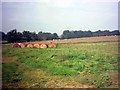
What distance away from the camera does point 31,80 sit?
5.70m

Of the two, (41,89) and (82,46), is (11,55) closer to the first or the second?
(41,89)

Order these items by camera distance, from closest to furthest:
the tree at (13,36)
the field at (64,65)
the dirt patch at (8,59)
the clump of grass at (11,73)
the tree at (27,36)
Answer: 1. the field at (64,65)
2. the clump of grass at (11,73)
3. the dirt patch at (8,59)
4. the tree at (13,36)
5. the tree at (27,36)

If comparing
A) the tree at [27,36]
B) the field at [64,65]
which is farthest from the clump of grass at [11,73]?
the tree at [27,36]

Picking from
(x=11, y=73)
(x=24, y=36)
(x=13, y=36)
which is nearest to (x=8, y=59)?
(x=11, y=73)

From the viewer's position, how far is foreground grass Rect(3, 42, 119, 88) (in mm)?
5598

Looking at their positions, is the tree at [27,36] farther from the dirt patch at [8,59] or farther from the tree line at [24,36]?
the dirt patch at [8,59]

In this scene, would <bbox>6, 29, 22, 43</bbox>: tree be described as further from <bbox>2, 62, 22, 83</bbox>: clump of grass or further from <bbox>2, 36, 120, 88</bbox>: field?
<bbox>2, 62, 22, 83</bbox>: clump of grass

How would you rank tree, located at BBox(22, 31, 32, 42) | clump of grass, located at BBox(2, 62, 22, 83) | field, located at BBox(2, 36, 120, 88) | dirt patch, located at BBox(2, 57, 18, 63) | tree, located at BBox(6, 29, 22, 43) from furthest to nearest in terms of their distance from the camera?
tree, located at BBox(22, 31, 32, 42), tree, located at BBox(6, 29, 22, 43), dirt patch, located at BBox(2, 57, 18, 63), clump of grass, located at BBox(2, 62, 22, 83), field, located at BBox(2, 36, 120, 88)

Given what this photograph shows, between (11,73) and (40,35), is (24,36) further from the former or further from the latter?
(11,73)

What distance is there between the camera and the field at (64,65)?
559 cm

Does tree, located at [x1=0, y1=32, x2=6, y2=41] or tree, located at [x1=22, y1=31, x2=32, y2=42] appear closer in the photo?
tree, located at [x1=0, y1=32, x2=6, y2=41]

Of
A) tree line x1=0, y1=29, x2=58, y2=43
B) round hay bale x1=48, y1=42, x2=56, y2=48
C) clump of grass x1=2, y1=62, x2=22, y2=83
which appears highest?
tree line x1=0, y1=29, x2=58, y2=43

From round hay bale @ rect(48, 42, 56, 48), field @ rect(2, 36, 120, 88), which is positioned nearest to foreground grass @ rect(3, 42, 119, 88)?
field @ rect(2, 36, 120, 88)

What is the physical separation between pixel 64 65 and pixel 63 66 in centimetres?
4
